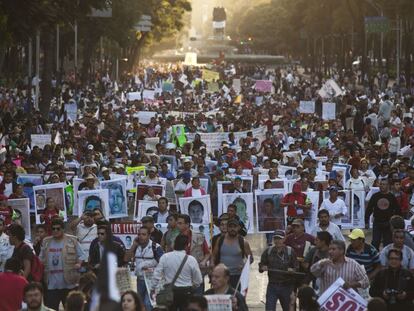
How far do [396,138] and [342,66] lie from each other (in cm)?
7953

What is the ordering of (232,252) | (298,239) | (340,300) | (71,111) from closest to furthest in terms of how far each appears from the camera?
1. (340,300)
2. (232,252)
3. (298,239)
4. (71,111)

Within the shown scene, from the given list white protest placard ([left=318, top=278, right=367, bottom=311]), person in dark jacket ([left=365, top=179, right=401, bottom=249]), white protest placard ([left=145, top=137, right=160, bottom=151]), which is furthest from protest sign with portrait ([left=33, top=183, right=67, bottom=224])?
white protest placard ([left=145, top=137, right=160, bottom=151])

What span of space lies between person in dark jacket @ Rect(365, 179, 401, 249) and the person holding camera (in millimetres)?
6373

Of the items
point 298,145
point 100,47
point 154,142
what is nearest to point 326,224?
point 298,145

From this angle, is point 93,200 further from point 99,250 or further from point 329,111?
point 329,111

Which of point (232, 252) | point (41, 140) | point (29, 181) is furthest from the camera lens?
point (41, 140)

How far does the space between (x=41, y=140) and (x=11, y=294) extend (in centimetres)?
1971

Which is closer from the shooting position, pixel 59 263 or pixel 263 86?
pixel 59 263

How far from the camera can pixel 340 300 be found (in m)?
12.2

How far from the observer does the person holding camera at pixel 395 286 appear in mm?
13141

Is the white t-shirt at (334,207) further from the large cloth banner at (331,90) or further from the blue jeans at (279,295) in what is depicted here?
the large cloth banner at (331,90)

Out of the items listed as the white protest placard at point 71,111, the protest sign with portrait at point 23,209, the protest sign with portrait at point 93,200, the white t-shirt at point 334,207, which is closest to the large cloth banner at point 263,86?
the white protest placard at point 71,111

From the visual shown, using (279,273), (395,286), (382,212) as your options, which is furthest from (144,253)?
(382,212)

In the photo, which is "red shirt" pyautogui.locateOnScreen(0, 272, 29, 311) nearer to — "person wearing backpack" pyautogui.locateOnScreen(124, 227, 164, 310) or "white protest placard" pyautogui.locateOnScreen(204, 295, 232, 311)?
"white protest placard" pyautogui.locateOnScreen(204, 295, 232, 311)
